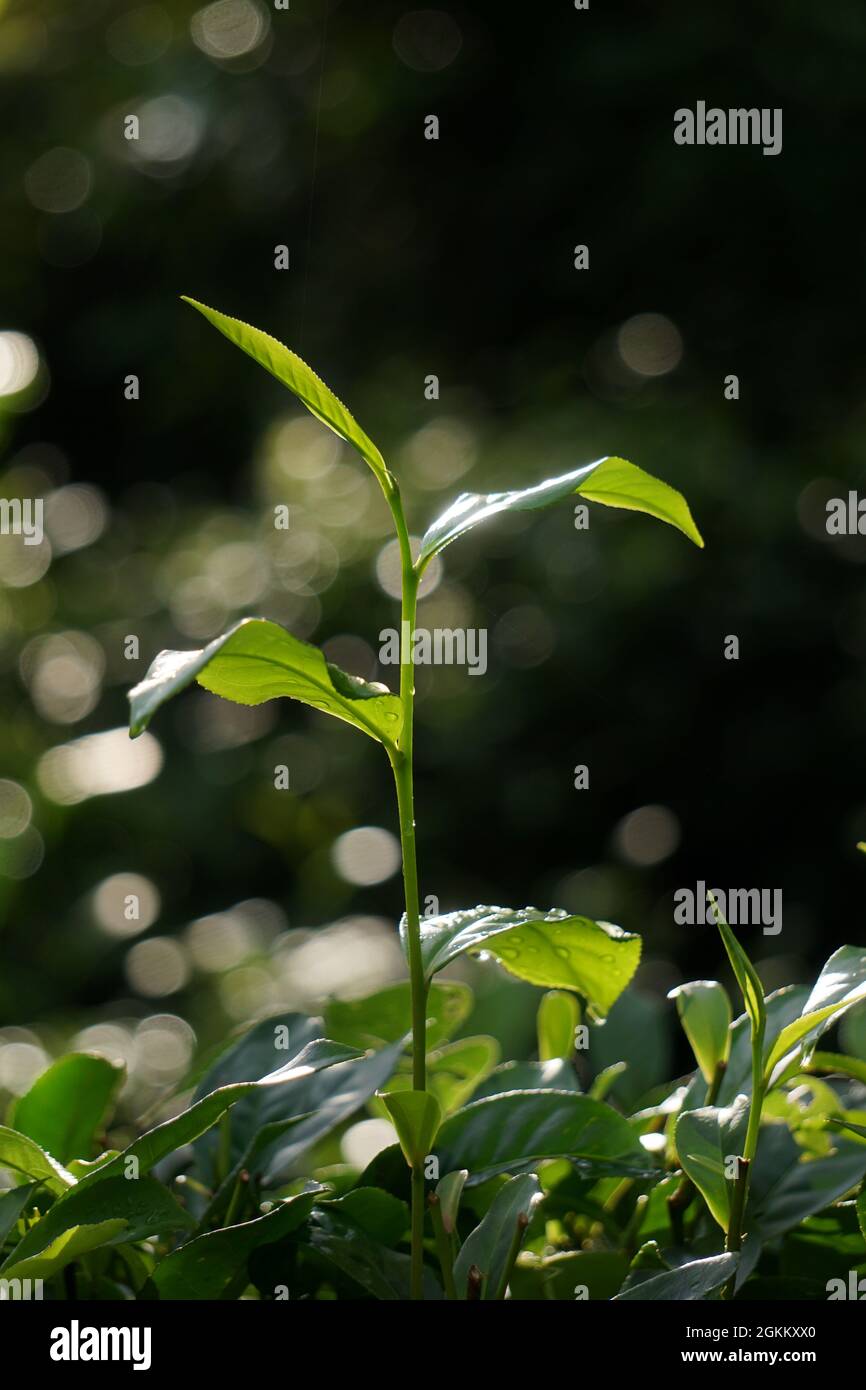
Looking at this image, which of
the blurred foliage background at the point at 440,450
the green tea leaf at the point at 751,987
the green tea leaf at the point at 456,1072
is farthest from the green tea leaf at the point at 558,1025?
the blurred foliage background at the point at 440,450

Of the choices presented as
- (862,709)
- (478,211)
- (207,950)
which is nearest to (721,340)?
(478,211)

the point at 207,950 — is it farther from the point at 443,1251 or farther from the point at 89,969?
the point at 443,1251

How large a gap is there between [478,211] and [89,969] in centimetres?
131

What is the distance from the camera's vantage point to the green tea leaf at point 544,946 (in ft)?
0.95

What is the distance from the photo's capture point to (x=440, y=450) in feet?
5.81

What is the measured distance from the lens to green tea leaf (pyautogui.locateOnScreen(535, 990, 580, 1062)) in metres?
0.41

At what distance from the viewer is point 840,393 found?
1977 mm

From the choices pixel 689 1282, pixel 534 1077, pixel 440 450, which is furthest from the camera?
pixel 440 450

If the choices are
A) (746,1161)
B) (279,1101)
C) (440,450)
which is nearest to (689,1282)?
(746,1161)

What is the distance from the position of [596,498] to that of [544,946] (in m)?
0.10

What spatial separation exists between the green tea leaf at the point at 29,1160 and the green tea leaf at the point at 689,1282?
116mm

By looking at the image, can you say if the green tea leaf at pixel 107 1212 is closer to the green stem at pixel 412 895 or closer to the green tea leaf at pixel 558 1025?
the green stem at pixel 412 895

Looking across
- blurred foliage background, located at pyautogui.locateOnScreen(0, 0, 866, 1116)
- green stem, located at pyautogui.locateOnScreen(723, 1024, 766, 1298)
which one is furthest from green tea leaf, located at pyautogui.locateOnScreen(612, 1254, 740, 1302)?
blurred foliage background, located at pyautogui.locateOnScreen(0, 0, 866, 1116)

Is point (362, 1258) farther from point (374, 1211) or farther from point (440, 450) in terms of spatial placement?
point (440, 450)
